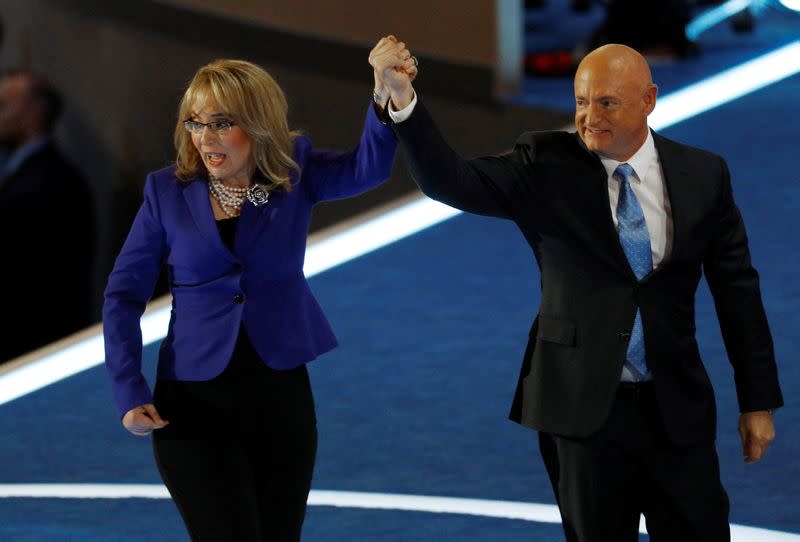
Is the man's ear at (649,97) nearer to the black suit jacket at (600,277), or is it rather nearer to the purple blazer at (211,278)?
the black suit jacket at (600,277)

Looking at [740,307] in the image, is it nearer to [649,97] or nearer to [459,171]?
[649,97]

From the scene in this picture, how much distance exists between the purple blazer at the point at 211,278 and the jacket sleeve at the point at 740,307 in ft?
2.43

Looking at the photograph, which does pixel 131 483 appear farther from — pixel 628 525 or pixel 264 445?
pixel 628 525

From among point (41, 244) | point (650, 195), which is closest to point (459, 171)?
point (650, 195)

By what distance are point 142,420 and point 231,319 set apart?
292 mm

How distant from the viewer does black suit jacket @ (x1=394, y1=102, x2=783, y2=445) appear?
338cm

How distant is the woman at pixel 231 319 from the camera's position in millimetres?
3531

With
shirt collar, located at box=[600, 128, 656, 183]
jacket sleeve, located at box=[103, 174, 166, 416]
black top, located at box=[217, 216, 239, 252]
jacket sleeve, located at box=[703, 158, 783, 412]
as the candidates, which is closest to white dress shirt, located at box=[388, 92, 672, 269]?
shirt collar, located at box=[600, 128, 656, 183]

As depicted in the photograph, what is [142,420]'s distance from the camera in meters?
3.50

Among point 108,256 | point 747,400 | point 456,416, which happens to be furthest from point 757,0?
point 747,400

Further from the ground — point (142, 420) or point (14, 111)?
point (142, 420)

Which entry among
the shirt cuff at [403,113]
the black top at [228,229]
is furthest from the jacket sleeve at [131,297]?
the shirt cuff at [403,113]

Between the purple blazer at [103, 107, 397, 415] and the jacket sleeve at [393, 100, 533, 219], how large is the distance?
0.68 ft

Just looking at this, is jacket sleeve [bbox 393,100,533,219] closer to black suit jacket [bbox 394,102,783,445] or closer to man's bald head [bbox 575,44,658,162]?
black suit jacket [bbox 394,102,783,445]
